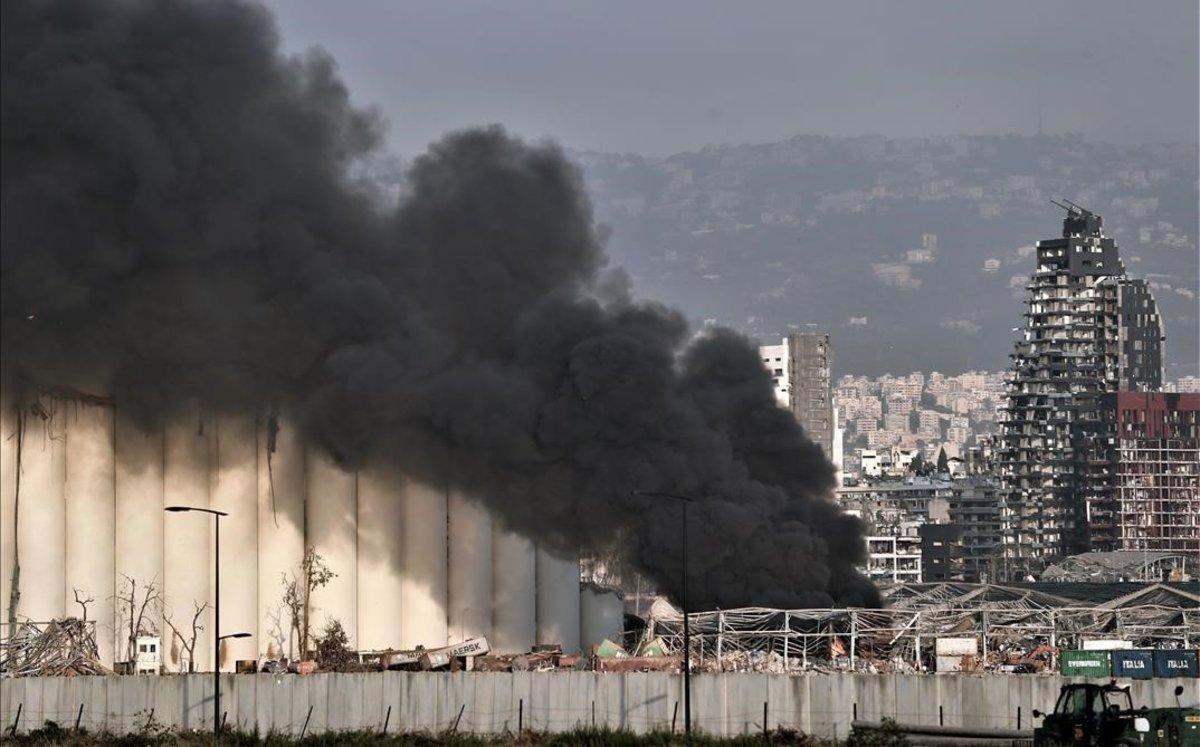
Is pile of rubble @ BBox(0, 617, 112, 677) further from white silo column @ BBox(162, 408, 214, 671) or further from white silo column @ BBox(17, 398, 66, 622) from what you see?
white silo column @ BBox(162, 408, 214, 671)

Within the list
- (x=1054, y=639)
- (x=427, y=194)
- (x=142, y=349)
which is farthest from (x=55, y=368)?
(x=1054, y=639)

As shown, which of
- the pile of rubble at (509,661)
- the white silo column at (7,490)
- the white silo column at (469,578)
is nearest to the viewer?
the pile of rubble at (509,661)

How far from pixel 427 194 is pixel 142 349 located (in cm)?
1535

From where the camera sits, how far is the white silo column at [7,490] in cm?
8981

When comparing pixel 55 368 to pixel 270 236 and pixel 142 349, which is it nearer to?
pixel 142 349

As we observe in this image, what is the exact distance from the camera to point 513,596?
9831cm

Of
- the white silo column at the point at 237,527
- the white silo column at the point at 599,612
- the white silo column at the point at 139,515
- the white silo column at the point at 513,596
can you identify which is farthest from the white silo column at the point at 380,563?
the white silo column at the point at 139,515

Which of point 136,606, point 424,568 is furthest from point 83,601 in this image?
point 424,568

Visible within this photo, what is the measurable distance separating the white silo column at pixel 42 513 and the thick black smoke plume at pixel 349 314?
2322 mm

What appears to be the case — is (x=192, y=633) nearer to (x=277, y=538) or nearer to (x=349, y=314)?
(x=277, y=538)

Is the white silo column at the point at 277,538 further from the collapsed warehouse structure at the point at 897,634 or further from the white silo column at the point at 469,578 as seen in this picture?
the collapsed warehouse structure at the point at 897,634

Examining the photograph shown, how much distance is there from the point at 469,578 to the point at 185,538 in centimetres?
1274

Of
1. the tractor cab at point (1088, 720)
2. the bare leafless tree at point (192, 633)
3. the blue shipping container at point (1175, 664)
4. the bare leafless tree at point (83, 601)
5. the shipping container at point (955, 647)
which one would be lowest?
the tractor cab at point (1088, 720)

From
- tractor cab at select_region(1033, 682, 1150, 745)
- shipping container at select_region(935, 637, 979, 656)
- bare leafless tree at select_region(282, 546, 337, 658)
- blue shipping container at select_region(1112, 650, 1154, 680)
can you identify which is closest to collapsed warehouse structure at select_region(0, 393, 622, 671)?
bare leafless tree at select_region(282, 546, 337, 658)
